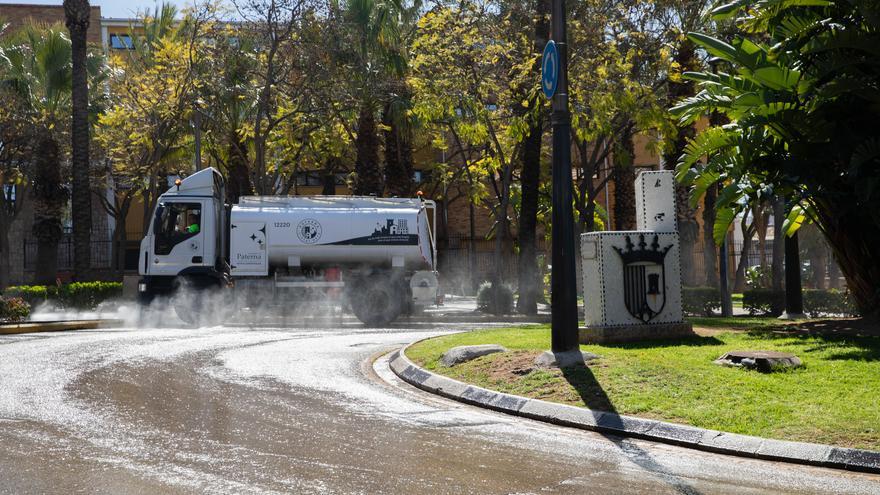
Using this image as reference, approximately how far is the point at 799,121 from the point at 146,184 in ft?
94.4

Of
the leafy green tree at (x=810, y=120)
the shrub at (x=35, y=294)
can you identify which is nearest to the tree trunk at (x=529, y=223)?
the leafy green tree at (x=810, y=120)

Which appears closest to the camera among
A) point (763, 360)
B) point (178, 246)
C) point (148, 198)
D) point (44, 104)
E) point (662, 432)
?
point (662, 432)

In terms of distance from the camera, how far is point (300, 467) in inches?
251

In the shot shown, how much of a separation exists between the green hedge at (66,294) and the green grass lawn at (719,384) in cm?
1608

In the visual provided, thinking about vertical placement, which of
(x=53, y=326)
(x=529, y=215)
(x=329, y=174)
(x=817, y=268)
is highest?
(x=329, y=174)

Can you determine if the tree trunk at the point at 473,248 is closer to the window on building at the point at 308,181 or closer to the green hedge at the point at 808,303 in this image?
the window on building at the point at 308,181

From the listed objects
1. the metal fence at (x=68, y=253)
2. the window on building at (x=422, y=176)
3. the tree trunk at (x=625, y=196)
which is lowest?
the metal fence at (x=68, y=253)

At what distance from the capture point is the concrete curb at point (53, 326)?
1997 cm

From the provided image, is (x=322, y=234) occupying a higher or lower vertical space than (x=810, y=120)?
lower

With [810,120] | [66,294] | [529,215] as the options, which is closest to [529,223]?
[529,215]

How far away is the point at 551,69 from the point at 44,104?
29682 millimetres

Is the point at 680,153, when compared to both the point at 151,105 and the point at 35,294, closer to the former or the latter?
the point at 151,105

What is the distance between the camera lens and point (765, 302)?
23.6 metres

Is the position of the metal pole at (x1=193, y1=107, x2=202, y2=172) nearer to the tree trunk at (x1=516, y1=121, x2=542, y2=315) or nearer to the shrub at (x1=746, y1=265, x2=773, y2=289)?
the tree trunk at (x1=516, y1=121, x2=542, y2=315)
